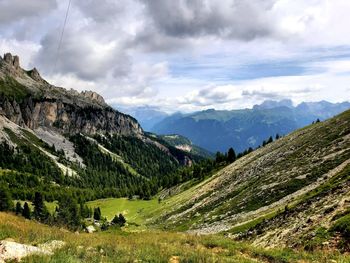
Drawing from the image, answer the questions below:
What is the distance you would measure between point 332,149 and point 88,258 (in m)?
62.9

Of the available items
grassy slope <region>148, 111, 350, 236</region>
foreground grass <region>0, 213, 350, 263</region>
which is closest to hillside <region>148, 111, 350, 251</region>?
grassy slope <region>148, 111, 350, 236</region>

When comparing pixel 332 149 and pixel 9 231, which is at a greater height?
pixel 332 149

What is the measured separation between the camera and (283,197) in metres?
60.2

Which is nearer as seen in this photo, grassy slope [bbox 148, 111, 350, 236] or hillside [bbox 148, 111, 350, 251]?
hillside [bbox 148, 111, 350, 251]

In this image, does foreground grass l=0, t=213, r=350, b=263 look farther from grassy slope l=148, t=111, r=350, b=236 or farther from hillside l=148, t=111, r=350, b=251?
grassy slope l=148, t=111, r=350, b=236

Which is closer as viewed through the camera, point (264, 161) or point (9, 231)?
point (9, 231)

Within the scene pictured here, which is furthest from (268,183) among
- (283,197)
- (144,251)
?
(144,251)

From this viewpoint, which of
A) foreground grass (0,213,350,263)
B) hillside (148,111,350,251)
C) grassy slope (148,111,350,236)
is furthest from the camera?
grassy slope (148,111,350,236)

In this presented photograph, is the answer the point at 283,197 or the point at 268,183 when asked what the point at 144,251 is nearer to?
the point at 283,197

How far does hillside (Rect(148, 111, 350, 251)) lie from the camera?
120ft

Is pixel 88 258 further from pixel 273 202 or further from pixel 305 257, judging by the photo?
pixel 273 202

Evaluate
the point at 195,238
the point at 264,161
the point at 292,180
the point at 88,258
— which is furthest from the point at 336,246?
the point at 264,161

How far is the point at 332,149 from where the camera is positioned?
70.9 m

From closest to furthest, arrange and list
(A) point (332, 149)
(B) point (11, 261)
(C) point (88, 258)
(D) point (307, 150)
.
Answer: (B) point (11, 261)
(C) point (88, 258)
(A) point (332, 149)
(D) point (307, 150)
